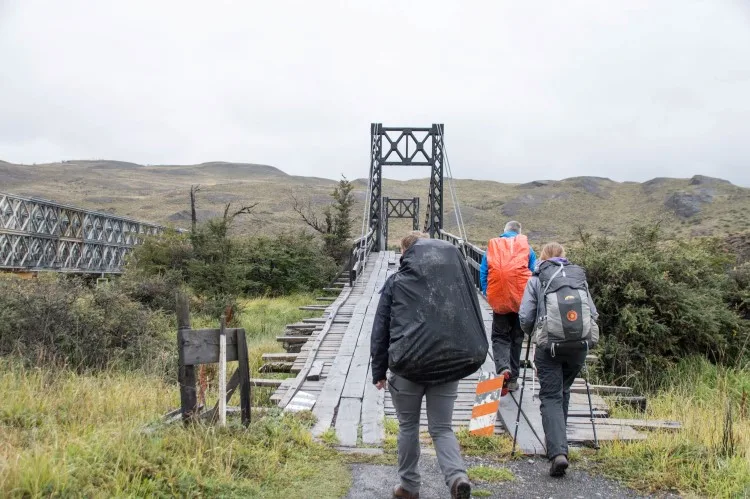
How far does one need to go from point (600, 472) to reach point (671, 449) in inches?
23.0

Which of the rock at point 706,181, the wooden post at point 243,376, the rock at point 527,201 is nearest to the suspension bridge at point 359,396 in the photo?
the wooden post at point 243,376

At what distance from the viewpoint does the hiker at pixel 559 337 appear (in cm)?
434

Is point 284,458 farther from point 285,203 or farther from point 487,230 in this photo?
point 285,203

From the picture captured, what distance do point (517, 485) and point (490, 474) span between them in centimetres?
22

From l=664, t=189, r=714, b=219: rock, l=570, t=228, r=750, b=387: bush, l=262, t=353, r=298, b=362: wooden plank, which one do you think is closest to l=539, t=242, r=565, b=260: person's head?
l=262, t=353, r=298, b=362: wooden plank

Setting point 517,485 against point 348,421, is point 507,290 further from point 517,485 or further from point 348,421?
point 517,485

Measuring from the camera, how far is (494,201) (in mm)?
72688

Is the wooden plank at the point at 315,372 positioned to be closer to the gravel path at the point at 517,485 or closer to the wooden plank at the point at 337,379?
the wooden plank at the point at 337,379

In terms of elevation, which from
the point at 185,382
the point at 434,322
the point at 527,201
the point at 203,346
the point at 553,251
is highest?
the point at 527,201

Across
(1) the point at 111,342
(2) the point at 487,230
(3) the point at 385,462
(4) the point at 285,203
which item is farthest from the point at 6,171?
(3) the point at 385,462

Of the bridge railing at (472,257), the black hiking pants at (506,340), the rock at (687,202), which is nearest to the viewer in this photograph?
the black hiking pants at (506,340)

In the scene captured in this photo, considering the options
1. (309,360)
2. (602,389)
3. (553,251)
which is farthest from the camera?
(309,360)

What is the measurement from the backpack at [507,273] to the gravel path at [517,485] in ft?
6.10

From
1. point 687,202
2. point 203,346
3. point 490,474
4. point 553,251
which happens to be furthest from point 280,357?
point 687,202
